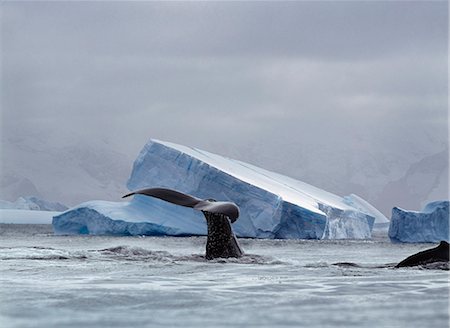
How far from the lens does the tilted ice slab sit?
31.5 m

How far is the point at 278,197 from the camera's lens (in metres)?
31.0

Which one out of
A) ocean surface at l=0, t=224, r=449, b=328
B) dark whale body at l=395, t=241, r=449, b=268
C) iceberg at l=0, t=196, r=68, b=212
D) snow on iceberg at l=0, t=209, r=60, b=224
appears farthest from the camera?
iceberg at l=0, t=196, r=68, b=212

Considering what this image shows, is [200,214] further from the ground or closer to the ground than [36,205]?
further from the ground

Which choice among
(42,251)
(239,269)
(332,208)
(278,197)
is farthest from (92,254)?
(332,208)

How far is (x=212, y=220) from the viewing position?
13.1 m

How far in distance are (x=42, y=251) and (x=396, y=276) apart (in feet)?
24.4

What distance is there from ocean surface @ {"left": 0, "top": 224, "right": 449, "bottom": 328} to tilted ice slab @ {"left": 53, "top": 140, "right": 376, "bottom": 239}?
59.8 ft

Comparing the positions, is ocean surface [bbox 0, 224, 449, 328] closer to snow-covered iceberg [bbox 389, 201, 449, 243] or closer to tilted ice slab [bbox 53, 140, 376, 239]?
tilted ice slab [bbox 53, 140, 376, 239]

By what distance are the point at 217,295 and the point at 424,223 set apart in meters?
27.7

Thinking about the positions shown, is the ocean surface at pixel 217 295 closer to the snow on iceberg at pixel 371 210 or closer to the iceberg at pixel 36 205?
the snow on iceberg at pixel 371 210

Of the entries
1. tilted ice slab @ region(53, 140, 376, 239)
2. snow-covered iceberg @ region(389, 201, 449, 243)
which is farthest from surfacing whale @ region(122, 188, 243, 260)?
snow-covered iceberg @ region(389, 201, 449, 243)

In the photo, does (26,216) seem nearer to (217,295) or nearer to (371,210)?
(371,210)

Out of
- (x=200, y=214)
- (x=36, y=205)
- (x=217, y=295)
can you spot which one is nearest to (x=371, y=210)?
(x=200, y=214)

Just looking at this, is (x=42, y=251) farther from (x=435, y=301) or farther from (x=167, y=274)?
(x=435, y=301)
